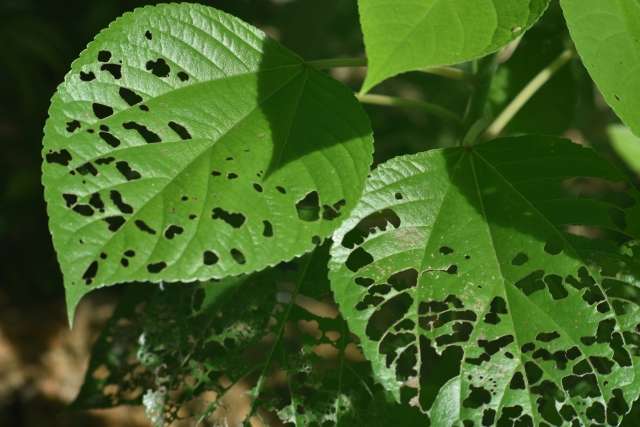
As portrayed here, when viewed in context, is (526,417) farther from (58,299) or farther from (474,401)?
(58,299)

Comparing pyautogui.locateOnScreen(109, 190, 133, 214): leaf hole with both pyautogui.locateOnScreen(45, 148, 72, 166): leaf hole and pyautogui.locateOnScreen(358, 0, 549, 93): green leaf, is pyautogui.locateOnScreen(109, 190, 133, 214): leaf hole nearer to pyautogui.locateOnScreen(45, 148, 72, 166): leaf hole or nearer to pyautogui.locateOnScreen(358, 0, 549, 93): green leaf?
pyautogui.locateOnScreen(45, 148, 72, 166): leaf hole

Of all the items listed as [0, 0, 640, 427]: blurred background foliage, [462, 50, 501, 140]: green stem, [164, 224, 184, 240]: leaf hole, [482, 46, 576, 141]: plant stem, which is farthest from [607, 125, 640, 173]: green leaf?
[164, 224, 184, 240]: leaf hole

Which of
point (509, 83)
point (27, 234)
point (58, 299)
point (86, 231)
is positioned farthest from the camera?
point (58, 299)

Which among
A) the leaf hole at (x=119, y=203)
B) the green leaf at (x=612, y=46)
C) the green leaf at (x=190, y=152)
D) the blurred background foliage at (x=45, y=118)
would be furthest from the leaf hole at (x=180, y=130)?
the blurred background foliage at (x=45, y=118)

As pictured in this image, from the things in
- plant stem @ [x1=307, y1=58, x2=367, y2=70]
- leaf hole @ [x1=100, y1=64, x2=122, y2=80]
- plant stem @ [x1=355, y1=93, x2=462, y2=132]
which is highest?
plant stem @ [x1=355, y1=93, x2=462, y2=132]

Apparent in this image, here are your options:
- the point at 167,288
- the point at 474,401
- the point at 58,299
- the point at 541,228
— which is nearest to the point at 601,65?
the point at 541,228

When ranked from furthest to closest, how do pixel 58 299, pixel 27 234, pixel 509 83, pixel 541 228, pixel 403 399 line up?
pixel 58 299 → pixel 27 234 → pixel 509 83 → pixel 403 399 → pixel 541 228
